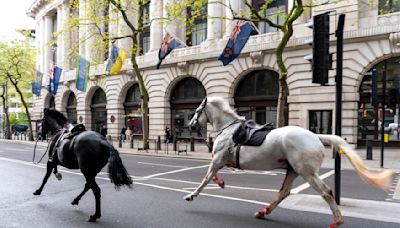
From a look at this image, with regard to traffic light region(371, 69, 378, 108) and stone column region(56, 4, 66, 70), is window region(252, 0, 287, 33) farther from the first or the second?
stone column region(56, 4, 66, 70)

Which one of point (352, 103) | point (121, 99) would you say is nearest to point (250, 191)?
point (352, 103)

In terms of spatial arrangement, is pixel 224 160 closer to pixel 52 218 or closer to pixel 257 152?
pixel 257 152

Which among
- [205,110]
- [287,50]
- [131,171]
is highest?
[287,50]

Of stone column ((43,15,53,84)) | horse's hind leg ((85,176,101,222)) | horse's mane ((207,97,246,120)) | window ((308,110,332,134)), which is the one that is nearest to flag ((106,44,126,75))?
window ((308,110,332,134))

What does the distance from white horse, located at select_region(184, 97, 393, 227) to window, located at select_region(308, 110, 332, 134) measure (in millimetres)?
18319

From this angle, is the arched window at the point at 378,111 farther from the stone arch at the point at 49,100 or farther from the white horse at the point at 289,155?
the stone arch at the point at 49,100

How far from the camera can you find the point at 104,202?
24.7 ft

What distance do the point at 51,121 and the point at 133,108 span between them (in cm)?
2805

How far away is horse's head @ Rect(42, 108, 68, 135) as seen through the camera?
8195mm

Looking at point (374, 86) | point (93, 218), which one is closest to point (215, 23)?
point (374, 86)

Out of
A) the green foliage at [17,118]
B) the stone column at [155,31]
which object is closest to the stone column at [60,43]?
the stone column at [155,31]

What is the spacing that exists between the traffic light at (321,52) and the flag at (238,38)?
1242 cm

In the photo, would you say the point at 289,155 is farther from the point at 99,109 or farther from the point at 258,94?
the point at 99,109

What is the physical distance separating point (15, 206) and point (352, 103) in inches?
815
